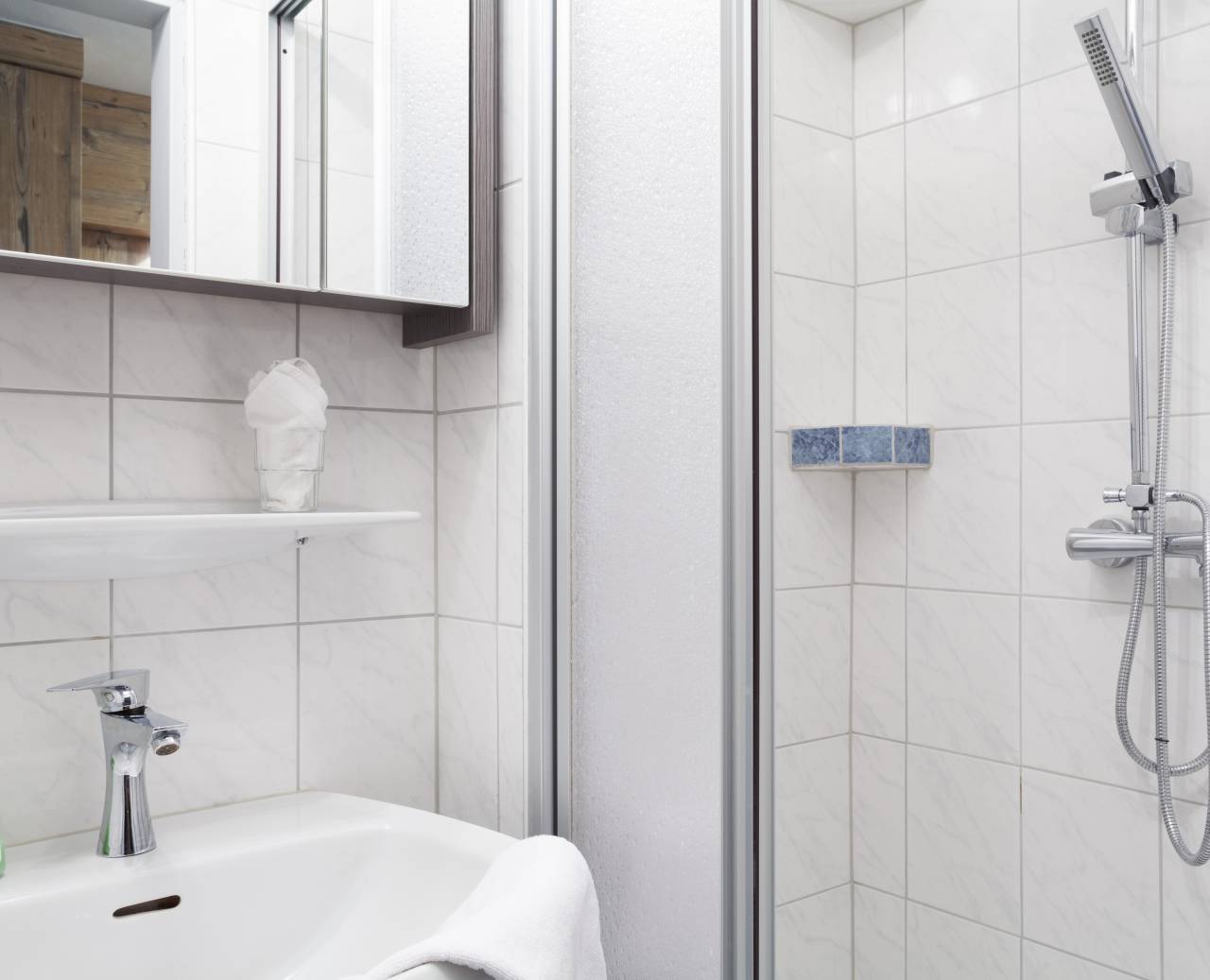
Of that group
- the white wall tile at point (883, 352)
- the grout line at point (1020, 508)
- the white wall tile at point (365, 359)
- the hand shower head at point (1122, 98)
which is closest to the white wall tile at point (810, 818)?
the grout line at point (1020, 508)

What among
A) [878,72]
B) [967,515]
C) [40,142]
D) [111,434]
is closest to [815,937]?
[967,515]

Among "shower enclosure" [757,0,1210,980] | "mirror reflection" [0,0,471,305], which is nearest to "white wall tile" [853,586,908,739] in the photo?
"shower enclosure" [757,0,1210,980]

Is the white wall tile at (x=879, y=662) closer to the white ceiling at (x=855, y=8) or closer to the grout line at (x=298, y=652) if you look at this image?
the white ceiling at (x=855, y=8)

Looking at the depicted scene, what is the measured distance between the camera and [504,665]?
1.30 meters

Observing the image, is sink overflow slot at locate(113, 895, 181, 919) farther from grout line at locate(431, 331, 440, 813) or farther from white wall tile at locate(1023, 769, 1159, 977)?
white wall tile at locate(1023, 769, 1159, 977)

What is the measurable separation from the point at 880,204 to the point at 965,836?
1.66 ft

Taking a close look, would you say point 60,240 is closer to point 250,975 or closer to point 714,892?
point 250,975

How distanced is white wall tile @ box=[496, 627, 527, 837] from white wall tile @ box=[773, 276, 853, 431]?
55cm

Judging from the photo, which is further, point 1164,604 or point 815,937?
point 815,937

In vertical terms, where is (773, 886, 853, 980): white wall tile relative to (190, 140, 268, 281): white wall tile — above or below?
below

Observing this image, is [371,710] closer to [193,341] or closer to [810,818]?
[193,341]

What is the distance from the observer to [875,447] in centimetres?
82

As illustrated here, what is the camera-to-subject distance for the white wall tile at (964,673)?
80 cm

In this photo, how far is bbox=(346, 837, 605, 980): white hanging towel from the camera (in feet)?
2.69
